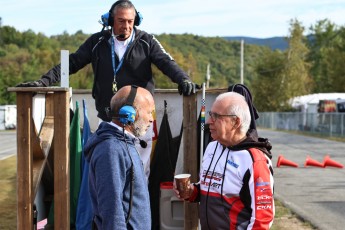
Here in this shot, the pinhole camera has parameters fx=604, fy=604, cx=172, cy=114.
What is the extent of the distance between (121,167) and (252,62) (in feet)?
351

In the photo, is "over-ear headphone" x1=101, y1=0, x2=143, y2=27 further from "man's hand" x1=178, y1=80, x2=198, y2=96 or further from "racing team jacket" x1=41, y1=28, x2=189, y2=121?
"man's hand" x1=178, y1=80, x2=198, y2=96

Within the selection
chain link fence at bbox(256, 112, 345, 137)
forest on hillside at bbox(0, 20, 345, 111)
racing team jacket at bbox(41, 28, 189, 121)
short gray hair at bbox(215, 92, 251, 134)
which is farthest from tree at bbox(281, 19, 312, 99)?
short gray hair at bbox(215, 92, 251, 134)

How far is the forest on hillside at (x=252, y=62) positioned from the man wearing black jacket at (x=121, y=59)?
20788 mm

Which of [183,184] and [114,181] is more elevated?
[114,181]

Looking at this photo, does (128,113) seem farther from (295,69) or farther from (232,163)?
(295,69)

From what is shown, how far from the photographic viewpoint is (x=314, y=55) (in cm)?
9356

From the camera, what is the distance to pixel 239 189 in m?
3.61

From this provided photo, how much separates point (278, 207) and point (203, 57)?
14612 centimetres

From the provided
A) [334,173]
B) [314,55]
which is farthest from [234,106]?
[314,55]

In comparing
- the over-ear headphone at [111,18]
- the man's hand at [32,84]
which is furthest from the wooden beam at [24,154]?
the over-ear headphone at [111,18]

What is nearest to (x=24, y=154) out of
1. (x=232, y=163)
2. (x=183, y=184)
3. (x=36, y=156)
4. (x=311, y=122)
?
(x=36, y=156)

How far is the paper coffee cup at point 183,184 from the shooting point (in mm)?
4062

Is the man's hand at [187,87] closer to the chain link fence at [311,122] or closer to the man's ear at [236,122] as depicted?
the man's ear at [236,122]

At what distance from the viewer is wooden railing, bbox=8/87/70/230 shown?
4.74 metres
